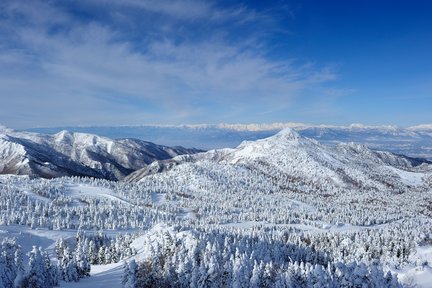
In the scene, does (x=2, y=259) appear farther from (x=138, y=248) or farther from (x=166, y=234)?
(x=138, y=248)

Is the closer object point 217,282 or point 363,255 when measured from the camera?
point 217,282

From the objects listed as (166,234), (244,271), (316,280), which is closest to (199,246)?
(166,234)

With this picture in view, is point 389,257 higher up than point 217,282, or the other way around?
point 217,282

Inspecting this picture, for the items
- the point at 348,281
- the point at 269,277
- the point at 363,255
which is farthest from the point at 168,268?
the point at 363,255

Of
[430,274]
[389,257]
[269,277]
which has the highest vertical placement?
[269,277]

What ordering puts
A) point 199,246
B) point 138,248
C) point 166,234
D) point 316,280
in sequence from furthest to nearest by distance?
1. point 138,248
2. point 166,234
3. point 199,246
4. point 316,280

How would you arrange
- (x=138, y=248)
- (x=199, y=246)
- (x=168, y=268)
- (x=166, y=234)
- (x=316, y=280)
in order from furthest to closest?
(x=138, y=248) → (x=166, y=234) → (x=199, y=246) → (x=168, y=268) → (x=316, y=280)

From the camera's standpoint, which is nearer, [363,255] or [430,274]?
[430,274]

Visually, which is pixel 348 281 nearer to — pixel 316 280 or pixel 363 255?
pixel 316 280

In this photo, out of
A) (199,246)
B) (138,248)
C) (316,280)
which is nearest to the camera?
(316,280)
